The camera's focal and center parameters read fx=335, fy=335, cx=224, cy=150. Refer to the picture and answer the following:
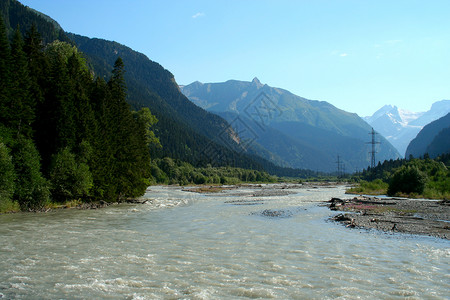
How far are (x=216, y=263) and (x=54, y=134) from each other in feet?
114

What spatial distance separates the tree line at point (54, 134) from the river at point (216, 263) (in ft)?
32.0

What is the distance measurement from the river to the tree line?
9.77 meters

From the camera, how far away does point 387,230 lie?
2675 centimetres

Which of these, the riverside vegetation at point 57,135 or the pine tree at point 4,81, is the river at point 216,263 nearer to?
the riverside vegetation at point 57,135

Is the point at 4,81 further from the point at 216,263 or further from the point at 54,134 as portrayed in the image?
the point at 216,263

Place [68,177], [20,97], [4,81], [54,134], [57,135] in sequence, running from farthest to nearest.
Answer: [54,134], [57,135], [68,177], [20,97], [4,81]

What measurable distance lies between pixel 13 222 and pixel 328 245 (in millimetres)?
25963

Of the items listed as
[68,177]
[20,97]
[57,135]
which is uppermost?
[20,97]

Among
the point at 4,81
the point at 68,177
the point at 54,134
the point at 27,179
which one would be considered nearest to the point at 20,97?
the point at 4,81

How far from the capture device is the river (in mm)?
12883

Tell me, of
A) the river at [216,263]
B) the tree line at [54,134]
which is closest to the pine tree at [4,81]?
the tree line at [54,134]

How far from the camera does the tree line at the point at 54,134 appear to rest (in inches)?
1442

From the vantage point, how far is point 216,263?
17016mm

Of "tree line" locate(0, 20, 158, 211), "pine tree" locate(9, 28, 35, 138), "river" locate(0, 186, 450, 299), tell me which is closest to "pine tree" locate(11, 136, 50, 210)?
"tree line" locate(0, 20, 158, 211)
